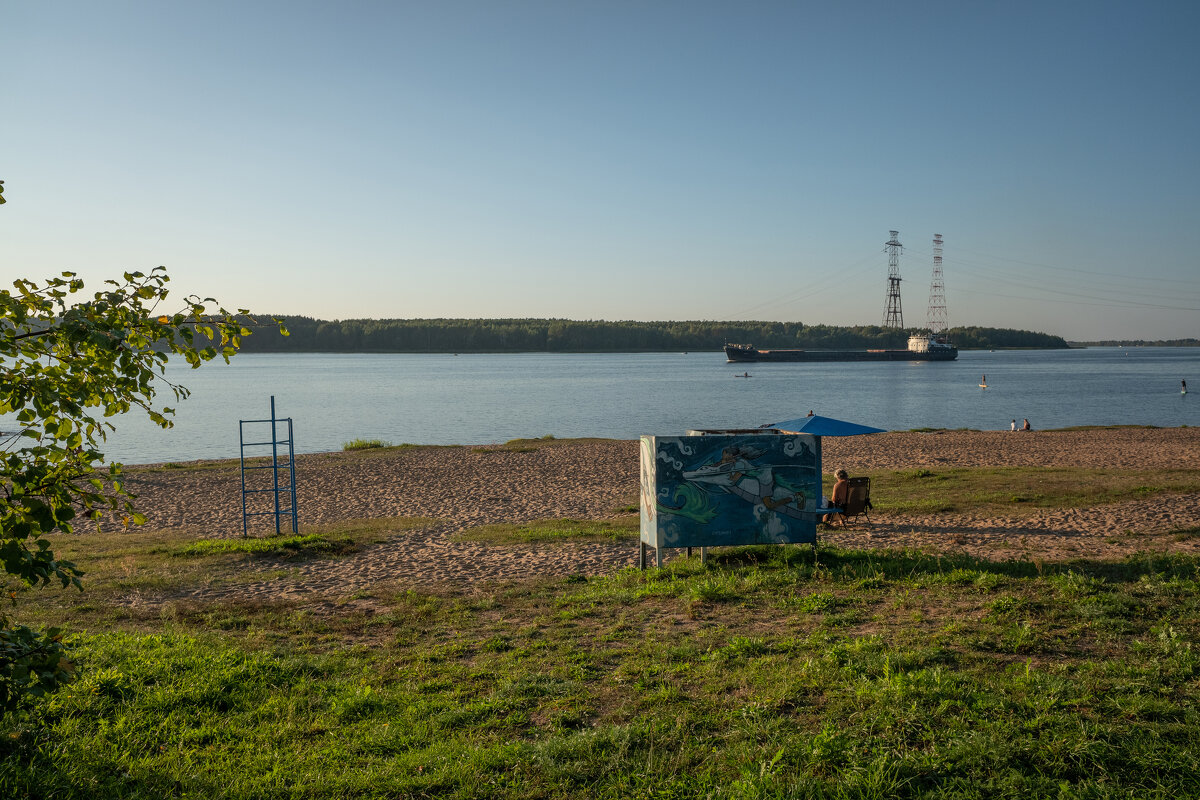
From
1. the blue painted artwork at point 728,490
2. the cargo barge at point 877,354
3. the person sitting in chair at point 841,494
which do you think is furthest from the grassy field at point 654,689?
the cargo barge at point 877,354

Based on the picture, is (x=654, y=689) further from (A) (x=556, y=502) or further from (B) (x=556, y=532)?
(A) (x=556, y=502)

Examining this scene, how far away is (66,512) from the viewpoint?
3.05 metres

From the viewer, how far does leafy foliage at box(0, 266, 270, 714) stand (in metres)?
3.03

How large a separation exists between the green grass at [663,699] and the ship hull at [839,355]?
13944 centimetres

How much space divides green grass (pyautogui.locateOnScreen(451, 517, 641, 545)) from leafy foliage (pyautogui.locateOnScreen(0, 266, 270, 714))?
8.63m

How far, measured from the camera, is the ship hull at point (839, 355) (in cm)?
14588

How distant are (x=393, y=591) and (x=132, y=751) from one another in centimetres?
450

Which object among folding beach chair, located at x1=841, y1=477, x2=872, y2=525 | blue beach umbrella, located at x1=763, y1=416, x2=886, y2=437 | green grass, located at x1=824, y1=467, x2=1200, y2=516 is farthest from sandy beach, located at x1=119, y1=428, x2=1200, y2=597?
blue beach umbrella, located at x1=763, y1=416, x2=886, y2=437

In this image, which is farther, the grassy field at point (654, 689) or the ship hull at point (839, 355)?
the ship hull at point (839, 355)

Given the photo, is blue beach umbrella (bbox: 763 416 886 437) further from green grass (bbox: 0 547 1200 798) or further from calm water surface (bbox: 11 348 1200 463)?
calm water surface (bbox: 11 348 1200 463)

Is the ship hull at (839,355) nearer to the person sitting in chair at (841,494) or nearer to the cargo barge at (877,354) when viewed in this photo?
the cargo barge at (877,354)

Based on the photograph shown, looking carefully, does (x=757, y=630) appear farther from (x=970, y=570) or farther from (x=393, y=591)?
(x=393, y=591)

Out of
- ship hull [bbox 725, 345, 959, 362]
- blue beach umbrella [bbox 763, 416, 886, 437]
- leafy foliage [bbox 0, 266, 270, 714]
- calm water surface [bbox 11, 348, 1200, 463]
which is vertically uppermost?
ship hull [bbox 725, 345, 959, 362]

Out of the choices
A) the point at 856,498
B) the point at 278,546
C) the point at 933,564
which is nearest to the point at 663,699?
the point at 933,564
